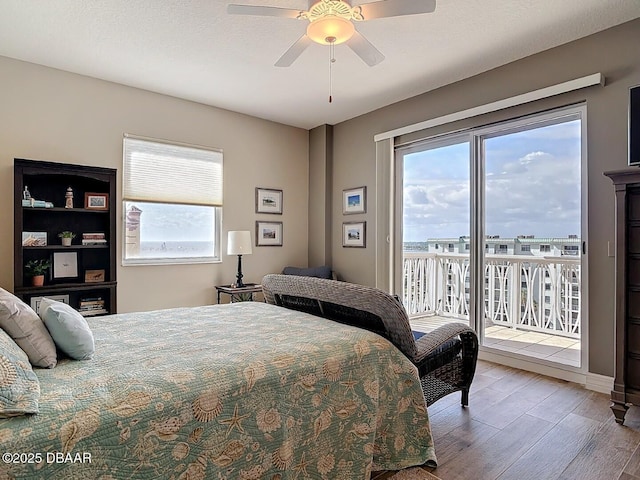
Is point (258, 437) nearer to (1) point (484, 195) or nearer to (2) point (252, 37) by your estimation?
(2) point (252, 37)

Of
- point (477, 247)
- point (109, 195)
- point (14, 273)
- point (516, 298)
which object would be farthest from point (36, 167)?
point (516, 298)

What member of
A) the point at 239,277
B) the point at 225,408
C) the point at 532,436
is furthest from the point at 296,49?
the point at 532,436

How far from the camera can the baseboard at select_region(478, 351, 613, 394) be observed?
291 cm

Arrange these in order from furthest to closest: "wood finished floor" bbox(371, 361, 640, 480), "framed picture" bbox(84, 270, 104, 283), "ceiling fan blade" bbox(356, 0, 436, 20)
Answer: "framed picture" bbox(84, 270, 104, 283), "ceiling fan blade" bbox(356, 0, 436, 20), "wood finished floor" bbox(371, 361, 640, 480)

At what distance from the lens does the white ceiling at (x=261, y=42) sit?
2.66 meters

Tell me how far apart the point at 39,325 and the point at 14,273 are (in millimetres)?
2194

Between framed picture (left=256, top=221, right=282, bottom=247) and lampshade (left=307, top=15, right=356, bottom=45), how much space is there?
Result: 294 centimetres

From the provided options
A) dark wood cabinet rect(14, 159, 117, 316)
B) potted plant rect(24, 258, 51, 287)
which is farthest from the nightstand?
potted plant rect(24, 258, 51, 287)

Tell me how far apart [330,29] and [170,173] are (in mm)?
2691

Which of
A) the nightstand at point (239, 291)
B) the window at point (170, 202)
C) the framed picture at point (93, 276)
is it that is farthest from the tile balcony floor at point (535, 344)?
the framed picture at point (93, 276)

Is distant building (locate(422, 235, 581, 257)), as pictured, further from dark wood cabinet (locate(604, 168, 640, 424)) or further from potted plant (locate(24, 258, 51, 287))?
potted plant (locate(24, 258, 51, 287))

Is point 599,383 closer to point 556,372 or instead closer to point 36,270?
point 556,372

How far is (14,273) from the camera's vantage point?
3203mm

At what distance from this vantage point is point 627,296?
7.75ft
